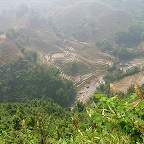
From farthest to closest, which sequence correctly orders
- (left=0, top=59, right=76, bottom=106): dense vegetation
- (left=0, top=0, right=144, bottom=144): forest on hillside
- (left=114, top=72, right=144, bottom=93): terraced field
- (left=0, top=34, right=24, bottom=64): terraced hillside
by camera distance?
(left=0, top=34, right=24, bottom=64): terraced hillside → (left=114, top=72, right=144, bottom=93): terraced field → (left=0, top=59, right=76, bottom=106): dense vegetation → (left=0, top=0, right=144, bottom=144): forest on hillside

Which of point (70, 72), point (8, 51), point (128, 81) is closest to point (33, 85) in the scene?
point (8, 51)

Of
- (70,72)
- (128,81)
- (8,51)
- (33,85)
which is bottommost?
(70,72)

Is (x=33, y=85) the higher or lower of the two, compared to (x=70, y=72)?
higher

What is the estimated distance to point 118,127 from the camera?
4.05 metres

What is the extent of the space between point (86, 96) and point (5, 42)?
27665 mm

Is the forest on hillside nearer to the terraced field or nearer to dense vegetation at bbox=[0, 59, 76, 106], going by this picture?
dense vegetation at bbox=[0, 59, 76, 106]

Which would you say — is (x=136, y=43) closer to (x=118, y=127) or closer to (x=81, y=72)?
(x=81, y=72)

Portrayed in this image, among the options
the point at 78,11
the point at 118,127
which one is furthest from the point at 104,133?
the point at 78,11

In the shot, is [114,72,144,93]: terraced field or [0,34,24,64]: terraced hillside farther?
[0,34,24,64]: terraced hillside

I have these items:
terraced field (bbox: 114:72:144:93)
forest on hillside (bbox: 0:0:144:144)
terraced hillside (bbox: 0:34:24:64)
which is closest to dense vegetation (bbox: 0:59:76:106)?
forest on hillside (bbox: 0:0:144:144)

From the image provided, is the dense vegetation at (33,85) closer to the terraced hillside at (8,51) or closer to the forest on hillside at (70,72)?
the forest on hillside at (70,72)

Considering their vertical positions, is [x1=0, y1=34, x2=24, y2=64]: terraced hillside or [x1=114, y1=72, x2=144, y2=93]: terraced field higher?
[x1=0, y1=34, x2=24, y2=64]: terraced hillside

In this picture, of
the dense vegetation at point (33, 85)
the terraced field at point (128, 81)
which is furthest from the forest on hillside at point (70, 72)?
the terraced field at point (128, 81)

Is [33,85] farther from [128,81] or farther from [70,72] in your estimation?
[128,81]
